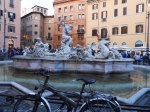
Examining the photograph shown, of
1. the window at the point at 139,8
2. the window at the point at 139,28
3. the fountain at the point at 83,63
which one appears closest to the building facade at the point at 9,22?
the window at the point at 139,28

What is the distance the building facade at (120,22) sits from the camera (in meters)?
35.9

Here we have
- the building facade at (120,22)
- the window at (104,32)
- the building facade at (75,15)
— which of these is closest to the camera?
the building facade at (120,22)

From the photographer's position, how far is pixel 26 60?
12219mm

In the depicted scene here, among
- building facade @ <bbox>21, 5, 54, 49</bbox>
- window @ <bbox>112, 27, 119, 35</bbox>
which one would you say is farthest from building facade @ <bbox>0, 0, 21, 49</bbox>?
building facade @ <bbox>21, 5, 54, 49</bbox>

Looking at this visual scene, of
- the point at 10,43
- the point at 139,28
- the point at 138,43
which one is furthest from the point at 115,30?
the point at 10,43

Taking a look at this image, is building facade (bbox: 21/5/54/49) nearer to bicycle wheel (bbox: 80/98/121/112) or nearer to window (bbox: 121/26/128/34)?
window (bbox: 121/26/128/34)

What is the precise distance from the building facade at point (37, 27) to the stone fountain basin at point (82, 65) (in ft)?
175

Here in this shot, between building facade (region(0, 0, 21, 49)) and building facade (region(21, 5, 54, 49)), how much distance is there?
760 inches

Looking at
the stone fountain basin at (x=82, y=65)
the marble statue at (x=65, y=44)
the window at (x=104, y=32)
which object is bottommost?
the stone fountain basin at (x=82, y=65)

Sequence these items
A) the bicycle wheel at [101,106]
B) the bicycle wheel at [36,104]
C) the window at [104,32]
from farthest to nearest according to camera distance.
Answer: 1. the window at [104,32]
2. the bicycle wheel at [36,104]
3. the bicycle wheel at [101,106]

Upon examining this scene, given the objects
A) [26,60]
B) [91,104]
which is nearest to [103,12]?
[26,60]

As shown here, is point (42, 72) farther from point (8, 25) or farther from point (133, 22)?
point (8, 25)

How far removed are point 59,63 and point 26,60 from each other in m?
2.01

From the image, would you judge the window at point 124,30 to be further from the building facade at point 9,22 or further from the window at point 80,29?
the building facade at point 9,22
